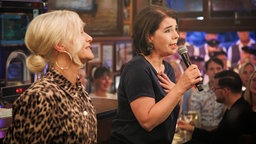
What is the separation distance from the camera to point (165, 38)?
2.23 m

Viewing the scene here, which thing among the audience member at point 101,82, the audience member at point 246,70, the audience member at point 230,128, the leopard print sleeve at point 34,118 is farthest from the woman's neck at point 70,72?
the audience member at point 246,70

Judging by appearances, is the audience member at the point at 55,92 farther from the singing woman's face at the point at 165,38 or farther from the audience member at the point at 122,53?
the audience member at the point at 122,53

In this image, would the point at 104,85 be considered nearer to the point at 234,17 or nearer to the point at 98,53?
the point at 98,53

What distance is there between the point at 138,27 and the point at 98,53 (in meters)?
3.56

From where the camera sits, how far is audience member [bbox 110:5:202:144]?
→ 205cm

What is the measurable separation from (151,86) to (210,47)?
430 centimetres

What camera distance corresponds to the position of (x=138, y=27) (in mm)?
2311

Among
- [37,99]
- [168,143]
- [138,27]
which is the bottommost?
[168,143]

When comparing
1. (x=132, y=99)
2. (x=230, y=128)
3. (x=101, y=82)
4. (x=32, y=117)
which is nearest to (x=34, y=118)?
(x=32, y=117)

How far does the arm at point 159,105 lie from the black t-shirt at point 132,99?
0.04m

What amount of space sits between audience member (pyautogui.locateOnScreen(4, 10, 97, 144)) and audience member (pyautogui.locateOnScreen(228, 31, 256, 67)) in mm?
4487

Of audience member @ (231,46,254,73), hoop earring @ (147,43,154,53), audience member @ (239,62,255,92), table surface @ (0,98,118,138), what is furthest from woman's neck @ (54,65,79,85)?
audience member @ (231,46,254,73)

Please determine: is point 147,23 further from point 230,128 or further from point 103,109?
point 230,128

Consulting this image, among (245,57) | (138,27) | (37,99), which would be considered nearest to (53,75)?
(37,99)
